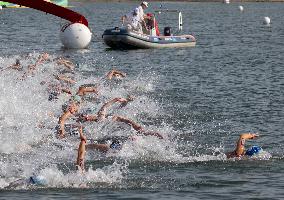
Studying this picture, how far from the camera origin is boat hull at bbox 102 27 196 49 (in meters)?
54.7

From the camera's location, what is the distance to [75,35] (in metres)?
56.5

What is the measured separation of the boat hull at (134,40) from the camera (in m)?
54.7

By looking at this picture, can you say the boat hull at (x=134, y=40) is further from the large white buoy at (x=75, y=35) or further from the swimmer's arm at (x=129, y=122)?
the swimmer's arm at (x=129, y=122)

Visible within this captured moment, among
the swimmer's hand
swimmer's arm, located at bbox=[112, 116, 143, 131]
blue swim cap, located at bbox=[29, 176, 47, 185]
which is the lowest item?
blue swim cap, located at bbox=[29, 176, 47, 185]

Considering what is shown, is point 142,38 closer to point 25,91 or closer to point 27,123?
point 25,91

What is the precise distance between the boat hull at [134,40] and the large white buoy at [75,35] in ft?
4.48

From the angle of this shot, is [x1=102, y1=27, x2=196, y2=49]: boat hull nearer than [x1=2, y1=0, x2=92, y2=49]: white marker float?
No

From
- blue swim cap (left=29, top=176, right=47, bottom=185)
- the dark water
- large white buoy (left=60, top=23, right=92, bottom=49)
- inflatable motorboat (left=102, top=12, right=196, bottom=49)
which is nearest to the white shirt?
inflatable motorboat (left=102, top=12, right=196, bottom=49)

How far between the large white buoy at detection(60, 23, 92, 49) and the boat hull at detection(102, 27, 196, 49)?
1.36 meters

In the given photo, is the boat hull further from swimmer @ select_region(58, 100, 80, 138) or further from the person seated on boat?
the person seated on boat

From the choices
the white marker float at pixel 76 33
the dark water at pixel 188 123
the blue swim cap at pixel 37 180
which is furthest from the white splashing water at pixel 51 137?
the white marker float at pixel 76 33

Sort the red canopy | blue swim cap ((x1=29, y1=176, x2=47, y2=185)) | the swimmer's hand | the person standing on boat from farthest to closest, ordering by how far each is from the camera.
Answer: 1. the person standing on boat
2. the red canopy
3. the swimmer's hand
4. blue swim cap ((x1=29, y1=176, x2=47, y2=185))

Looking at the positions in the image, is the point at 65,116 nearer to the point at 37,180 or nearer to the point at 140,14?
the point at 37,180

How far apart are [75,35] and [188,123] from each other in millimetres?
29050
